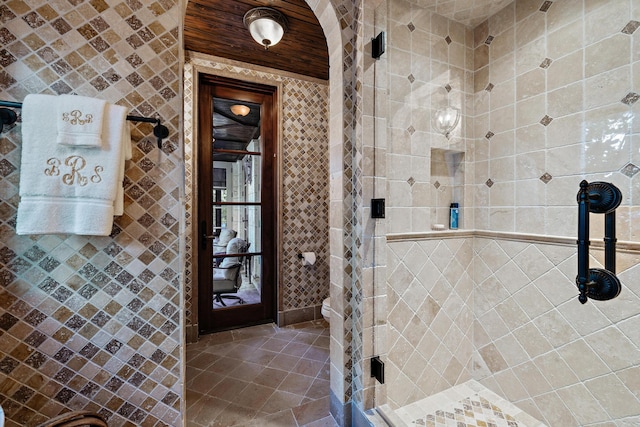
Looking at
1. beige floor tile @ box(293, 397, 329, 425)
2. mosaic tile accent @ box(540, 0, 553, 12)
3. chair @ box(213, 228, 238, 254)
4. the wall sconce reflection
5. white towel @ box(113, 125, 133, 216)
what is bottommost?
beige floor tile @ box(293, 397, 329, 425)

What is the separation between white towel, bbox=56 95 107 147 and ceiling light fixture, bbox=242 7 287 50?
1.40m

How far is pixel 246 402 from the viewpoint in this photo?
1.67m

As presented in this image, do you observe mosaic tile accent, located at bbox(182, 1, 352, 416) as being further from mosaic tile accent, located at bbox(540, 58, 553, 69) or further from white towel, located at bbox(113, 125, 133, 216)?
mosaic tile accent, located at bbox(540, 58, 553, 69)

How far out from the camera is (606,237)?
3.14ft

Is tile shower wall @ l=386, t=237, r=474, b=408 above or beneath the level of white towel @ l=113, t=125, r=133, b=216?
beneath

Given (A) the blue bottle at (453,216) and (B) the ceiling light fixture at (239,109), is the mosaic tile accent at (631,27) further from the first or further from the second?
(B) the ceiling light fixture at (239,109)

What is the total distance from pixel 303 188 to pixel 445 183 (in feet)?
4.72

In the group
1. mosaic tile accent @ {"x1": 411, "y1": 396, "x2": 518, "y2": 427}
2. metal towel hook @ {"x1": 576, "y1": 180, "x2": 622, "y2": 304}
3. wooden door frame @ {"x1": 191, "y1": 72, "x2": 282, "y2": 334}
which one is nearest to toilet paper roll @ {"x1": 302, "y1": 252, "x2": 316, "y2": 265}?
wooden door frame @ {"x1": 191, "y1": 72, "x2": 282, "y2": 334}

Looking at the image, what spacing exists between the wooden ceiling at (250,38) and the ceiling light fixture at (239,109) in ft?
1.38

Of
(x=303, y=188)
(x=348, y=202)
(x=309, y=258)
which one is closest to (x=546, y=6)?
(x=348, y=202)

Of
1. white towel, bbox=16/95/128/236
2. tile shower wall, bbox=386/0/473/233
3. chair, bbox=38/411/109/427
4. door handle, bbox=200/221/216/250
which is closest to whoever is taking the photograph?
chair, bbox=38/411/109/427

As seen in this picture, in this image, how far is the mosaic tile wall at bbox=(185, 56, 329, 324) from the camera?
9.06 ft

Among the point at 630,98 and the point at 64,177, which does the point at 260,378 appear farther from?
the point at 630,98

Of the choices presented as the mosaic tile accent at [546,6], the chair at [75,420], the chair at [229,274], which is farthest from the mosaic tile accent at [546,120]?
the chair at [229,274]
